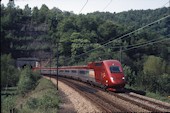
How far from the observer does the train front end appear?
36.8 m

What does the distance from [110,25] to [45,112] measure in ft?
275

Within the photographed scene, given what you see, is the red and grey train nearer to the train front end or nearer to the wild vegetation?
the train front end

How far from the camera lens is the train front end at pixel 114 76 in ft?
121

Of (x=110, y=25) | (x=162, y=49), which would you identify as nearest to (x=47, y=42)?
(x=110, y=25)

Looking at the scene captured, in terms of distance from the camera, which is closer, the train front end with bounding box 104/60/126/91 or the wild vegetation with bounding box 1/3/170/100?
the train front end with bounding box 104/60/126/91

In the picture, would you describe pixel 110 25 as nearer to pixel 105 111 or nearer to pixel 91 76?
pixel 91 76

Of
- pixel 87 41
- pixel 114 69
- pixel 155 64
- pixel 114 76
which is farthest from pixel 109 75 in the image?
pixel 155 64

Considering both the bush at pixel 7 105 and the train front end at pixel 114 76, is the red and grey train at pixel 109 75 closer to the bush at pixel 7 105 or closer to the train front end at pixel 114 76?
the train front end at pixel 114 76

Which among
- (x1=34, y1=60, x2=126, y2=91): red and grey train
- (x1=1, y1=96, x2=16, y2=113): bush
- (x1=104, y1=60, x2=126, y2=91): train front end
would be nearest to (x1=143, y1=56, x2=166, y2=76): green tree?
(x1=34, y1=60, x2=126, y2=91): red and grey train

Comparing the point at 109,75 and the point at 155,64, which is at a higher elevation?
the point at 155,64

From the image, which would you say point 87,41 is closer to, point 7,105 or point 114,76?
point 114,76

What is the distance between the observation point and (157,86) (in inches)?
1719

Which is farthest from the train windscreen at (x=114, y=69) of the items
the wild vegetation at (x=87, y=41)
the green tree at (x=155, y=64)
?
the green tree at (x=155, y=64)

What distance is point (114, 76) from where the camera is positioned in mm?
37281
